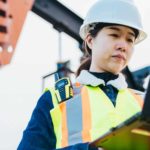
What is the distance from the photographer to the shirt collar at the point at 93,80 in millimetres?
2807

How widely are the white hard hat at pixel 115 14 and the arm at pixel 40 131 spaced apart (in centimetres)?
51

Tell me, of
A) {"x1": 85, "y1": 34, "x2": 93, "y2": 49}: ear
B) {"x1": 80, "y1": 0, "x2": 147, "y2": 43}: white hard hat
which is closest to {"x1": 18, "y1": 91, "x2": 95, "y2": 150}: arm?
{"x1": 85, "y1": 34, "x2": 93, "y2": 49}: ear

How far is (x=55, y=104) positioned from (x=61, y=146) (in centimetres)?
24

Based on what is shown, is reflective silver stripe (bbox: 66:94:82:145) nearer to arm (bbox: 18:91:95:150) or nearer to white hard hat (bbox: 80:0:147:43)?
arm (bbox: 18:91:95:150)

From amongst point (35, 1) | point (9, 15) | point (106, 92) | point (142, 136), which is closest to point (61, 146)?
point (106, 92)

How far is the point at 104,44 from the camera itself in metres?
2.72

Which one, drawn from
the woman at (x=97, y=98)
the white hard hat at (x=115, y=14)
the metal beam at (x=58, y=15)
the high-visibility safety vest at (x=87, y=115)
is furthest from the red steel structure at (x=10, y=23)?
the high-visibility safety vest at (x=87, y=115)

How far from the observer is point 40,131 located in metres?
2.65

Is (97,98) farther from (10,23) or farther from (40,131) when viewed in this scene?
(10,23)

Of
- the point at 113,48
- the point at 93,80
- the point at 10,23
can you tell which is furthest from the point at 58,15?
the point at 113,48

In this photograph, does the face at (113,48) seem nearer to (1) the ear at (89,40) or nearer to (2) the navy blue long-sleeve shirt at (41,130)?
(1) the ear at (89,40)

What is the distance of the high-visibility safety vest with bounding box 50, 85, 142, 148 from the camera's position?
2.53 meters

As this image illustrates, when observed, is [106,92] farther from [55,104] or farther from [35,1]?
[35,1]

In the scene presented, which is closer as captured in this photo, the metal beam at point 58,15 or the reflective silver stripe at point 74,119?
the reflective silver stripe at point 74,119
